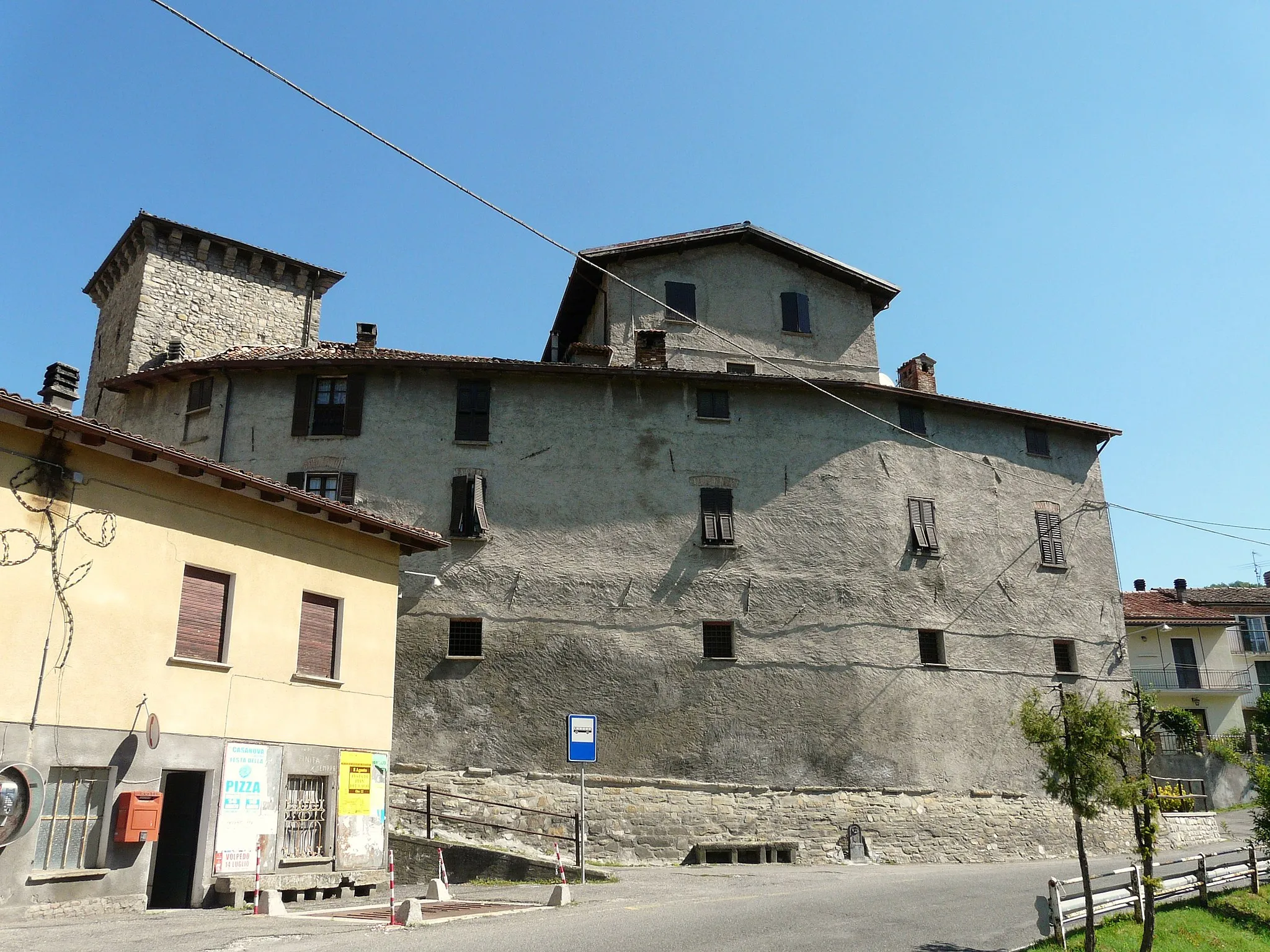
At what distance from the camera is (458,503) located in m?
25.1

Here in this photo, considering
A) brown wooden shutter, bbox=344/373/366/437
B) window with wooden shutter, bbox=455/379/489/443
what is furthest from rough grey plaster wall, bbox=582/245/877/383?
brown wooden shutter, bbox=344/373/366/437

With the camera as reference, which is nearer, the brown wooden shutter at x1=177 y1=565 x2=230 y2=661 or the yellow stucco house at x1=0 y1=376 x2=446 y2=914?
the yellow stucco house at x1=0 y1=376 x2=446 y2=914

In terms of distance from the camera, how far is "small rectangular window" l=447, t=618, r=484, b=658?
79.2 feet

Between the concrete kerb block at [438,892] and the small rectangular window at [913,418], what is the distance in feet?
62.7

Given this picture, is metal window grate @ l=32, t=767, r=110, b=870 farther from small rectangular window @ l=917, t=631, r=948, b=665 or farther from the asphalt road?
small rectangular window @ l=917, t=631, r=948, b=665

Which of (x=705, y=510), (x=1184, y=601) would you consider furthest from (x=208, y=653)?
(x=1184, y=601)

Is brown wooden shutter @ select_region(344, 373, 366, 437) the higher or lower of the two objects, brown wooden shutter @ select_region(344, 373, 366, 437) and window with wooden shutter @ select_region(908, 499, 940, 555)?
the higher

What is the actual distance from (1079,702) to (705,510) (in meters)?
13.2

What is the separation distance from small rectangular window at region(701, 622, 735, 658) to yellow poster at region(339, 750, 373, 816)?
10.4 m

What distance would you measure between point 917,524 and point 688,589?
710 cm

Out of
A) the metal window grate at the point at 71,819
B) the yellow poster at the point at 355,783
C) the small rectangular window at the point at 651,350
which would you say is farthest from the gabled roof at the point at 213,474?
the small rectangular window at the point at 651,350

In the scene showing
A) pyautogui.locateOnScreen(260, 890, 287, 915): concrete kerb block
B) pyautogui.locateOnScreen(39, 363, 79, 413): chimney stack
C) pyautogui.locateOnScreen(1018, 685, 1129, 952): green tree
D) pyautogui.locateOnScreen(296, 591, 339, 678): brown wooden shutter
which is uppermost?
pyautogui.locateOnScreen(39, 363, 79, 413): chimney stack

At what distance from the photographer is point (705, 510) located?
26281 mm

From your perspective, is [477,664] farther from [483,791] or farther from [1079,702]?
[1079,702]
